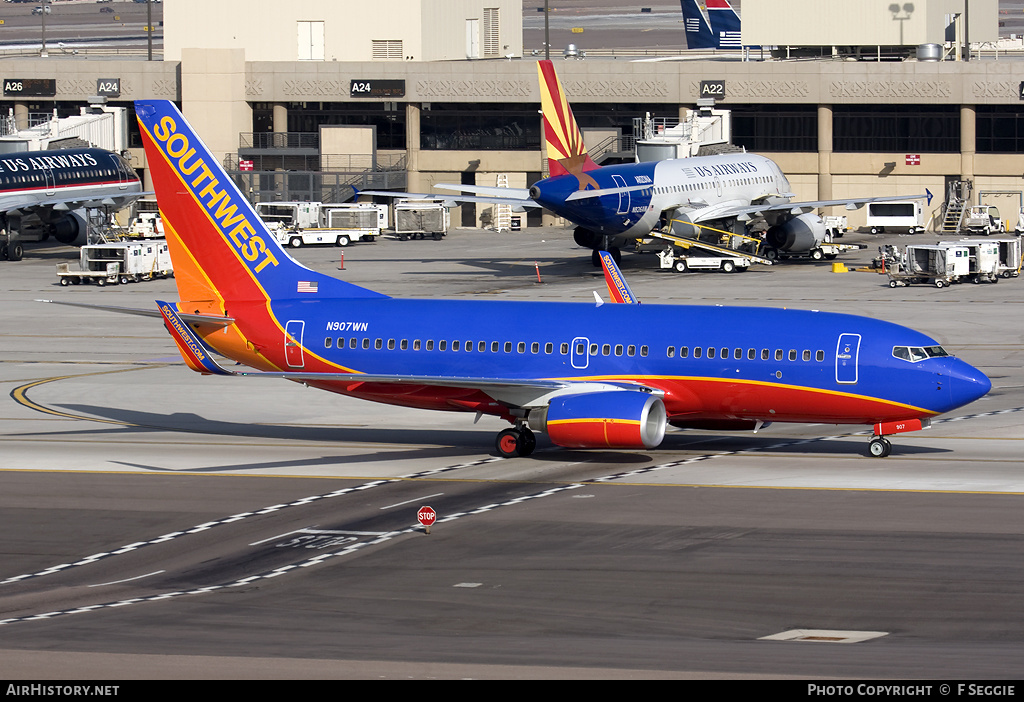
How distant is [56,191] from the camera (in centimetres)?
10081

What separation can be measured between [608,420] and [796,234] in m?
59.4

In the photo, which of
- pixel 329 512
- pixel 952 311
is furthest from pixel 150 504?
pixel 952 311

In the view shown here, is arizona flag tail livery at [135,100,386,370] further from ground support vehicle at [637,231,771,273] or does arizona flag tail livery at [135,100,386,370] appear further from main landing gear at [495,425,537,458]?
ground support vehicle at [637,231,771,273]

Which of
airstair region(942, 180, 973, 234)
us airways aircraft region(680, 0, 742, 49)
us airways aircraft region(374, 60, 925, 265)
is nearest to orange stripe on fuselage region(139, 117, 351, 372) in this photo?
us airways aircraft region(374, 60, 925, 265)

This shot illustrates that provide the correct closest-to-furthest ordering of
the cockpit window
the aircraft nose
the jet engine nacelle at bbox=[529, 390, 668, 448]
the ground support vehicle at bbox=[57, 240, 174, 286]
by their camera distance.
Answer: the jet engine nacelle at bbox=[529, 390, 668, 448] → the aircraft nose → the cockpit window → the ground support vehicle at bbox=[57, 240, 174, 286]

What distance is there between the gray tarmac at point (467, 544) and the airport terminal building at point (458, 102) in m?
70.9

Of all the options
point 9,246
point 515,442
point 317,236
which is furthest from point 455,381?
point 317,236

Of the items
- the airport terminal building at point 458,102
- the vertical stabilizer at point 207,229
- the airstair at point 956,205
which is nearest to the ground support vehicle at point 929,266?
the airstair at point 956,205

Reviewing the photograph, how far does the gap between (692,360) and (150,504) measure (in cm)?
1476

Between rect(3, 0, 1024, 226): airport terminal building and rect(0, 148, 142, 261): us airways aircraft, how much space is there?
23.8 meters

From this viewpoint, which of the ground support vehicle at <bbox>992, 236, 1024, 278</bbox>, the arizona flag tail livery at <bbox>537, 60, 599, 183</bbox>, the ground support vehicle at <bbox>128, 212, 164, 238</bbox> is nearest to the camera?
the ground support vehicle at <bbox>992, 236, 1024, 278</bbox>

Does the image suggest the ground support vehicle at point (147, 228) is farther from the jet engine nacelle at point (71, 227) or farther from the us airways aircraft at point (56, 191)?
the jet engine nacelle at point (71, 227)

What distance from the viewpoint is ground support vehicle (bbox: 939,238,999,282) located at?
275ft

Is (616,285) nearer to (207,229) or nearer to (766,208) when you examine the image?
(207,229)
